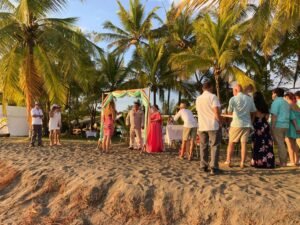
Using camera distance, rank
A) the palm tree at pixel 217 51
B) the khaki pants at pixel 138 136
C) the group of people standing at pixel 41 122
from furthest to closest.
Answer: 1. the palm tree at pixel 217 51
2. the group of people standing at pixel 41 122
3. the khaki pants at pixel 138 136

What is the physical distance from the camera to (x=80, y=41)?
1516 cm

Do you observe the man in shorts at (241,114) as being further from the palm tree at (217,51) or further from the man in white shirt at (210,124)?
the palm tree at (217,51)

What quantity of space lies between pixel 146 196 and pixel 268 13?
655cm

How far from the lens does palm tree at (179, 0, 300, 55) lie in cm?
585

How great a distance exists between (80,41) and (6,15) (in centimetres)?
305

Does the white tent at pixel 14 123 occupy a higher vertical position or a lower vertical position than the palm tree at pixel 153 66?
lower

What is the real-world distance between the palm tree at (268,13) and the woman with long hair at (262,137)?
182cm

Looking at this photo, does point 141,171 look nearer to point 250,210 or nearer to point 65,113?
point 250,210

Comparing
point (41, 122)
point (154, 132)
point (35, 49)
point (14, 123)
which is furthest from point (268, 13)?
point (14, 123)

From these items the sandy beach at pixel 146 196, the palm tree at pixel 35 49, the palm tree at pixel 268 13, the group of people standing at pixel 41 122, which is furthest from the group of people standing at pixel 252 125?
the palm tree at pixel 35 49

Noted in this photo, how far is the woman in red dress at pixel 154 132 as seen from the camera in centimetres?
1118

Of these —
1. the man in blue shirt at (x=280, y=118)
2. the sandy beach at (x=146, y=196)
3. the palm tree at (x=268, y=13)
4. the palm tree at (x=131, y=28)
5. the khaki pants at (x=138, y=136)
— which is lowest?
the sandy beach at (x=146, y=196)

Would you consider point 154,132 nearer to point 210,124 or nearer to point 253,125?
point 253,125

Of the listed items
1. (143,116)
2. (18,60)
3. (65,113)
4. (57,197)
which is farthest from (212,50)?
(57,197)
